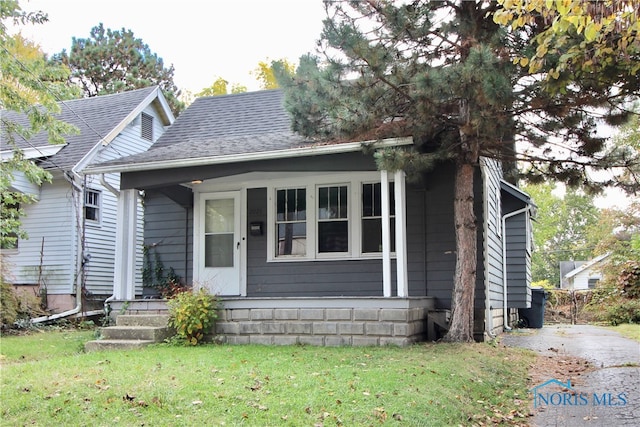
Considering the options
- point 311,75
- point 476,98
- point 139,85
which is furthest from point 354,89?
point 139,85

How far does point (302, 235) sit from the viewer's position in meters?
10.6

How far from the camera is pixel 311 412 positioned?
4555 millimetres

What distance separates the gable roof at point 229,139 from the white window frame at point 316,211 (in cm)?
95

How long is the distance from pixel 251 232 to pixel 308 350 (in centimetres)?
365

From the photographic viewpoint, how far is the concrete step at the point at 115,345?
8.23 meters

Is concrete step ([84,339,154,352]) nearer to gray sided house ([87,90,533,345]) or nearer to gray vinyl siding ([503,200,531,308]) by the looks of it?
gray sided house ([87,90,533,345])

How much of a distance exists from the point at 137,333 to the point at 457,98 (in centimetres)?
559

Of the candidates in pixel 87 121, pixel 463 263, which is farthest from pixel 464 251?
pixel 87 121

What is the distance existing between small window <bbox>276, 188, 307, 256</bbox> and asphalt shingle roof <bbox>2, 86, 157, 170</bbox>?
569cm

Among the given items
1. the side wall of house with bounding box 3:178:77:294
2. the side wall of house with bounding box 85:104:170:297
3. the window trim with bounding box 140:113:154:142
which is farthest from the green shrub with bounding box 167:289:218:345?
the window trim with bounding box 140:113:154:142

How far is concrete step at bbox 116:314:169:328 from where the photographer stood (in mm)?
8914

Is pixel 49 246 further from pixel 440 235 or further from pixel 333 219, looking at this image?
pixel 440 235

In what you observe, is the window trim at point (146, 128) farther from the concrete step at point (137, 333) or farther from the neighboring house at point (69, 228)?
the concrete step at point (137, 333)

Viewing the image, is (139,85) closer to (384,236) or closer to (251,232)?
(251,232)
